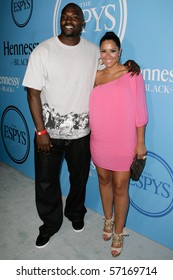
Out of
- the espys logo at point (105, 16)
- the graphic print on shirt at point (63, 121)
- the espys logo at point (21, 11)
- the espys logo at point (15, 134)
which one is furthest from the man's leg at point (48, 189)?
the espys logo at point (21, 11)

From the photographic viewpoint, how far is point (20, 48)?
2803 millimetres

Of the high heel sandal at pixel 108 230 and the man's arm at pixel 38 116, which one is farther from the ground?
the man's arm at pixel 38 116

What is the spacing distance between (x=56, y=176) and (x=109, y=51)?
3.18ft

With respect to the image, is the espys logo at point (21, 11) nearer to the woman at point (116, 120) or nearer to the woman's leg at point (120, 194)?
the woman at point (116, 120)

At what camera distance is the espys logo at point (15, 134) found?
3.08 meters

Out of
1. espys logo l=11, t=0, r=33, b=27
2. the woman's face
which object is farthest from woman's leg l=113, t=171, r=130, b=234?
espys logo l=11, t=0, r=33, b=27

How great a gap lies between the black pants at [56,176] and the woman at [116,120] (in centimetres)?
14

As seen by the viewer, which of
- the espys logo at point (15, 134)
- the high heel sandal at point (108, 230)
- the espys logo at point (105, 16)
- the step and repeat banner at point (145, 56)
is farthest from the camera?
the espys logo at point (15, 134)

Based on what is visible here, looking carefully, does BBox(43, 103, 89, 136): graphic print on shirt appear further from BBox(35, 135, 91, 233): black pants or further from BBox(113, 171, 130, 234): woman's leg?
BBox(113, 171, 130, 234): woman's leg

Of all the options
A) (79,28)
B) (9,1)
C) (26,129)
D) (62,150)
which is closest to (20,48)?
(9,1)

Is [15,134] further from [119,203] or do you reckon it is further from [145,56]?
[145,56]

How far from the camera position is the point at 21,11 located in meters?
2.69

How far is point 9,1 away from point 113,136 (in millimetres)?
2131
